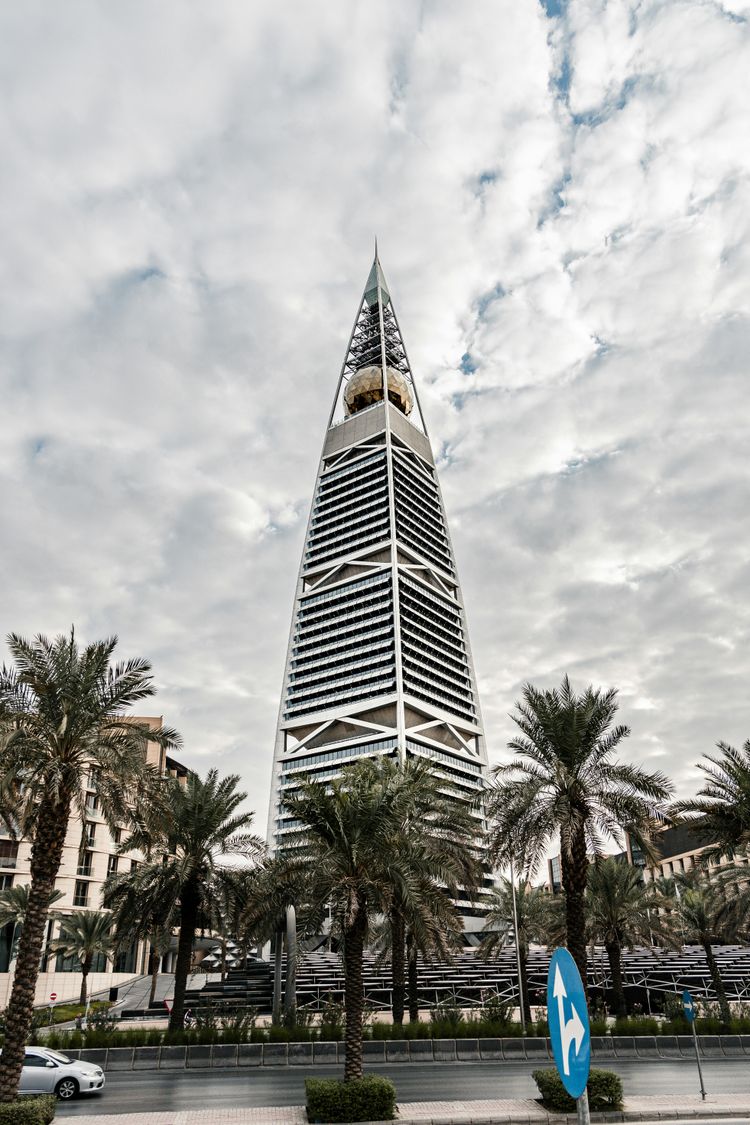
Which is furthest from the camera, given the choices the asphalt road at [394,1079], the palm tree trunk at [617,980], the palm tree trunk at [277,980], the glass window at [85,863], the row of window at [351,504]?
the row of window at [351,504]

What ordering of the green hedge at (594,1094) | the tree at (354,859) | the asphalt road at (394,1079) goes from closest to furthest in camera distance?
the green hedge at (594,1094), the asphalt road at (394,1079), the tree at (354,859)

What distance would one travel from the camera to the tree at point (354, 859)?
20438mm

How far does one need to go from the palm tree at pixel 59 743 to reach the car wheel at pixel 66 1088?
13.3 feet

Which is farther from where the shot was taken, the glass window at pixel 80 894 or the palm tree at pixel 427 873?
the glass window at pixel 80 894

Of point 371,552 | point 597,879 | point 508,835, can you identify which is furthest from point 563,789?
point 371,552

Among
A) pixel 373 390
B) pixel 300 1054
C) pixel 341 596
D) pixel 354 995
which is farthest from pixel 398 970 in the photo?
pixel 373 390

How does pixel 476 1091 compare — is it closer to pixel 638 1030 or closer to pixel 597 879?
pixel 638 1030

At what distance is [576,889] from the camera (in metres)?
25.5

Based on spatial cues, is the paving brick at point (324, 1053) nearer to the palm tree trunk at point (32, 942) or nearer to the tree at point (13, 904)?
the palm tree trunk at point (32, 942)

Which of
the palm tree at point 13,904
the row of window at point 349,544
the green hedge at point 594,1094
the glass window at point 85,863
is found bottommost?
the green hedge at point 594,1094

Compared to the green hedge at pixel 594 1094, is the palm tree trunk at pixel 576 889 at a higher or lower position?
higher

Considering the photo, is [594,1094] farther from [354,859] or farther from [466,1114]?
[354,859]

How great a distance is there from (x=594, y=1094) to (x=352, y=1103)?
5348 millimetres

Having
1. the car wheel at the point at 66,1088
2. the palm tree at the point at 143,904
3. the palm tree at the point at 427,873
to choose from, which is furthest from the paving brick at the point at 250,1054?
the palm tree at the point at 143,904
